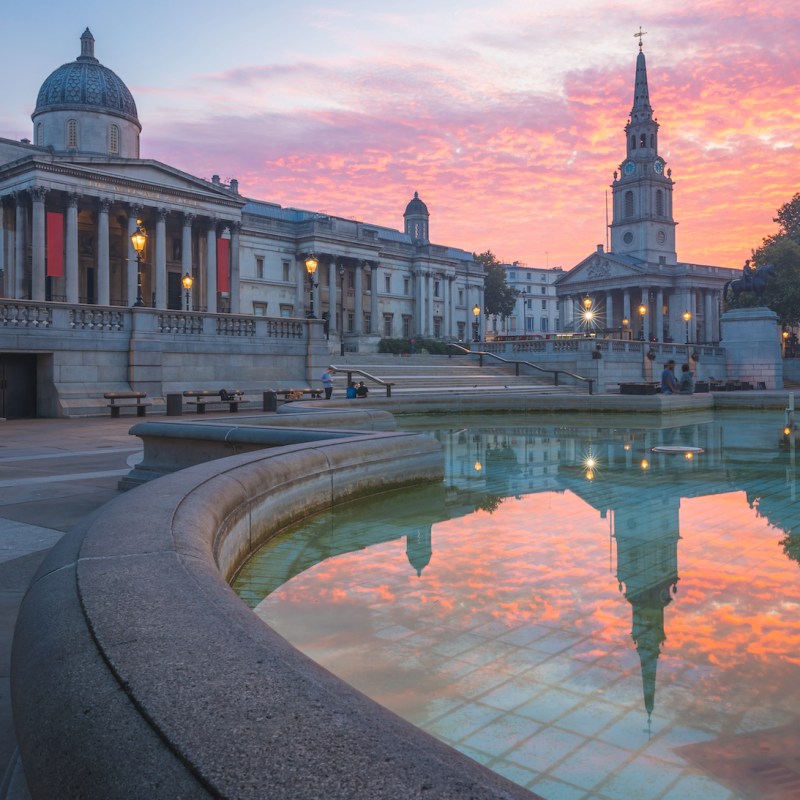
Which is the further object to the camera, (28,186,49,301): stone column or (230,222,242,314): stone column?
(230,222,242,314): stone column

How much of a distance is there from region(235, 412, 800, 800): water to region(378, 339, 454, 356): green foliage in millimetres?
54539

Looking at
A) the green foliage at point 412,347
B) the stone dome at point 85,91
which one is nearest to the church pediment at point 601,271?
the green foliage at point 412,347

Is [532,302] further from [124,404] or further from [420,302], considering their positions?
[124,404]

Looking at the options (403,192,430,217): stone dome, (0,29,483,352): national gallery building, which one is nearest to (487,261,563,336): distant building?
(403,192,430,217): stone dome

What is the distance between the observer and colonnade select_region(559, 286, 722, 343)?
115 metres

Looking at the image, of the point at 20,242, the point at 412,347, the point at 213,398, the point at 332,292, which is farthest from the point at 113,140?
the point at 213,398

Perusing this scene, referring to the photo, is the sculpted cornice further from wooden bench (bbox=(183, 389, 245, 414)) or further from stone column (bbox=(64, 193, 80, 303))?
wooden bench (bbox=(183, 389, 245, 414))

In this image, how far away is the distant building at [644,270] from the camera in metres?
116

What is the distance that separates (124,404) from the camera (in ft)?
78.3

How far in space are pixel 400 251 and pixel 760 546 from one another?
8869 cm

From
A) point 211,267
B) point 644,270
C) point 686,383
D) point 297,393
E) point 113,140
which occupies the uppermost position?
point 113,140

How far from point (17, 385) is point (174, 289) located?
1678 inches

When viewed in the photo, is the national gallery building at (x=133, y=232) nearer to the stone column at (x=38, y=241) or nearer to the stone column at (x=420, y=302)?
the stone column at (x=38, y=241)

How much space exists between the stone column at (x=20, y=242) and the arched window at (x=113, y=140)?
1049cm
